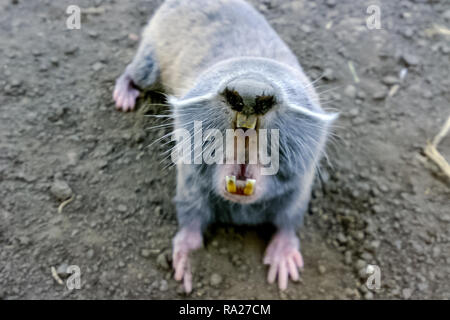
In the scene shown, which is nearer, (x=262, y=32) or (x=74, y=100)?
(x=262, y=32)

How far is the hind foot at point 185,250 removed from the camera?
2664 mm

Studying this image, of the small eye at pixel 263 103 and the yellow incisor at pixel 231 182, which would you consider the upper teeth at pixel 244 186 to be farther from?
the small eye at pixel 263 103

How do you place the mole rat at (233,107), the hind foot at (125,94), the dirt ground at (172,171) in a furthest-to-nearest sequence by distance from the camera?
1. the hind foot at (125,94)
2. the dirt ground at (172,171)
3. the mole rat at (233,107)

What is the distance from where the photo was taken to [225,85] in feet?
5.62

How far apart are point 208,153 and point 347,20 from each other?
8.82 ft

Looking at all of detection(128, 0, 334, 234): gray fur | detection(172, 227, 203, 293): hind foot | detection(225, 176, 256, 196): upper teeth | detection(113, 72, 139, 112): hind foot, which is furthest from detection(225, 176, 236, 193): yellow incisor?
detection(113, 72, 139, 112): hind foot

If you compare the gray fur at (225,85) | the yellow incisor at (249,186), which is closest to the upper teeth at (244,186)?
the yellow incisor at (249,186)

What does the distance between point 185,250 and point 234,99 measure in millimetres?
1391

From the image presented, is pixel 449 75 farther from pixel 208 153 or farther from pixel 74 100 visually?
pixel 74 100

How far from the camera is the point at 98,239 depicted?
2.76 meters

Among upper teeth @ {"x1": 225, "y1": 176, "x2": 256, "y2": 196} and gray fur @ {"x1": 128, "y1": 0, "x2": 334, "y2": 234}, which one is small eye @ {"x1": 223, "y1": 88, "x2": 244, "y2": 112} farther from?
upper teeth @ {"x1": 225, "y1": 176, "x2": 256, "y2": 196}

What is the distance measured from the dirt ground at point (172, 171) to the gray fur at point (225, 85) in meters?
0.33

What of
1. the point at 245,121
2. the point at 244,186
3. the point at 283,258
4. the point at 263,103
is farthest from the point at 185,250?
the point at 263,103
